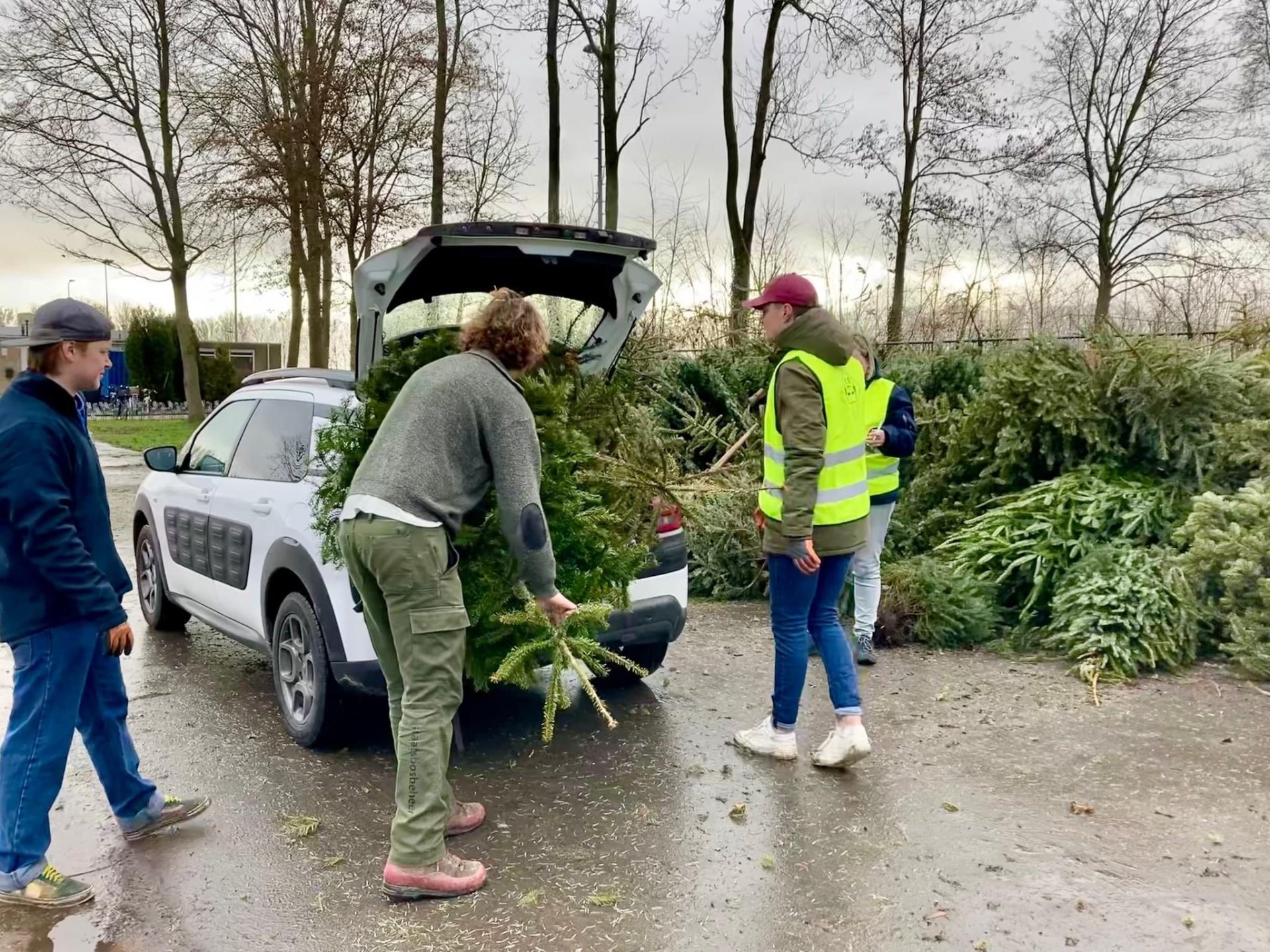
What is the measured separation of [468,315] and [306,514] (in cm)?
119

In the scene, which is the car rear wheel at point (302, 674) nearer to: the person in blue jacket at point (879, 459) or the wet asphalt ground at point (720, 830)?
the wet asphalt ground at point (720, 830)

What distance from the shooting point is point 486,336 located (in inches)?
133

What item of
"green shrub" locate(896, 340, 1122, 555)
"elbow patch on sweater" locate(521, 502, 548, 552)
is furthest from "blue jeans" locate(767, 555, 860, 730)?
"green shrub" locate(896, 340, 1122, 555)

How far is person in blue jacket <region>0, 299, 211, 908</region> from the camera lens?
317 cm

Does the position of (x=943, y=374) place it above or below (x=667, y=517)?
above

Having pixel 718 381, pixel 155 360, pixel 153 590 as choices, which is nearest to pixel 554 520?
pixel 153 590

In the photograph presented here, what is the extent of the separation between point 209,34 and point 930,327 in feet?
48.1

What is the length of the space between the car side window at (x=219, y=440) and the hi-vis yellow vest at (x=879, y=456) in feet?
11.3

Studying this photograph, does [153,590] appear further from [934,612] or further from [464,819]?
[934,612]

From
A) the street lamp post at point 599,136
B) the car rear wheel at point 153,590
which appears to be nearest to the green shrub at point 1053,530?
the car rear wheel at point 153,590

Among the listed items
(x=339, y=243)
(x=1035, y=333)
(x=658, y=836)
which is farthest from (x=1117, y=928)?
(x=339, y=243)

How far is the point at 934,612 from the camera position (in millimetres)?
6391

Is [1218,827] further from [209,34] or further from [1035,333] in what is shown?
[209,34]

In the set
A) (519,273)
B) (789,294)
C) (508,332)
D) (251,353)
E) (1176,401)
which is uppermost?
(251,353)
